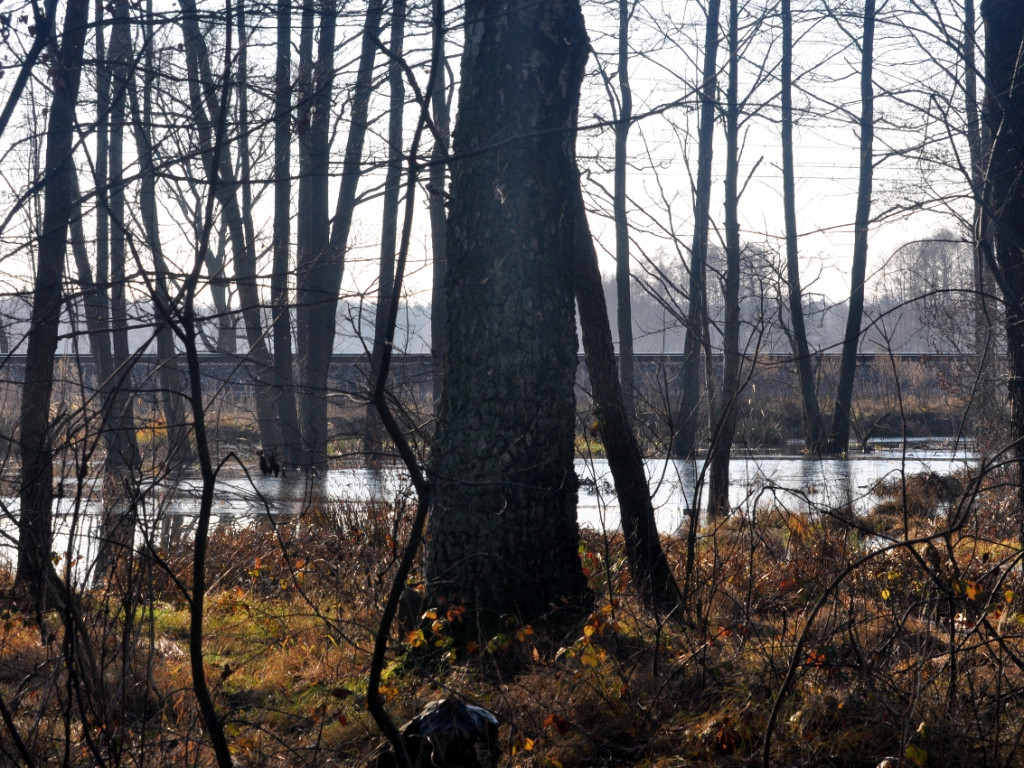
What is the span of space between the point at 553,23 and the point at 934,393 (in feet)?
81.7

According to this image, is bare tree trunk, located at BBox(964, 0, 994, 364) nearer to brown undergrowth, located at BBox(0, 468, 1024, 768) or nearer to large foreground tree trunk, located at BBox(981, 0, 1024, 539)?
large foreground tree trunk, located at BBox(981, 0, 1024, 539)

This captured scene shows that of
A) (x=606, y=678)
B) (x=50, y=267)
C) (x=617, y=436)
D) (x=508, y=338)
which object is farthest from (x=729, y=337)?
(x=50, y=267)

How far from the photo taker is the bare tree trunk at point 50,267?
9.87ft

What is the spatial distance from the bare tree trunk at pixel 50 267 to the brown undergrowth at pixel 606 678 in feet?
0.89

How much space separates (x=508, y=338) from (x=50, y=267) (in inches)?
81.1

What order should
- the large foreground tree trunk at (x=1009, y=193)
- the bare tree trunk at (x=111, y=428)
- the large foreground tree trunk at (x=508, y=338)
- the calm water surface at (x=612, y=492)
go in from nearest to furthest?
the bare tree trunk at (x=111, y=428) < the large foreground tree trunk at (x=508, y=338) < the large foreground tree trunk at (x=1009, y=193) < the calm water surface at (x=612, y=492)

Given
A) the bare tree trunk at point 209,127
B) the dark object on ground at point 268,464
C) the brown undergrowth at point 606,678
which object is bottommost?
the brown undergrowth at point 606,678

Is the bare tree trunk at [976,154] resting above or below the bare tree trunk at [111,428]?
above

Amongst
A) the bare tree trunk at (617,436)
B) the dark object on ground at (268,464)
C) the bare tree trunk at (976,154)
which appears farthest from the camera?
the bare tree trunk at (617,436)

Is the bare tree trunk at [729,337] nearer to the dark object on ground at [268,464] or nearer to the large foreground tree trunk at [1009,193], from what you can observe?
the large foreground tree trunk at [1009,193]

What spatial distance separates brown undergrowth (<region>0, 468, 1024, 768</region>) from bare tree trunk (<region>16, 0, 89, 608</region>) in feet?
0.89

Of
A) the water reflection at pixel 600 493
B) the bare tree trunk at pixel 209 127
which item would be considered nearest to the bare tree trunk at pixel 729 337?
the water reflection at pixel 600 493

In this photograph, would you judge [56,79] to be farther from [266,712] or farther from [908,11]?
[908,11]

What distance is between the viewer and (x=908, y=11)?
4453 mm
